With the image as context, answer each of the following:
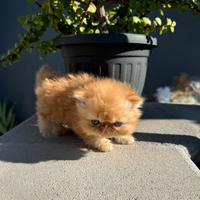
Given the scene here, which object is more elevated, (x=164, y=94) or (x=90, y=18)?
(x=90, y=18)

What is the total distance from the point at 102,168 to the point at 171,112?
128 cm

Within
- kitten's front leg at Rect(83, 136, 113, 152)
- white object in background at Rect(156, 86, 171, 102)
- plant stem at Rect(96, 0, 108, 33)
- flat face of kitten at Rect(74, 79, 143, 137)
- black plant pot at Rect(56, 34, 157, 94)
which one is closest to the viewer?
flat face of kitten at Rect(74, 79, 143, 137)

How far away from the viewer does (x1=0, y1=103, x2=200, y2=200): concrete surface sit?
4.04ft

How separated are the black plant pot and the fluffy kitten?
0.24 meters

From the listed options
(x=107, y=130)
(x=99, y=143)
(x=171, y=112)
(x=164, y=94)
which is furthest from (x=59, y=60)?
(x=107, y=130)

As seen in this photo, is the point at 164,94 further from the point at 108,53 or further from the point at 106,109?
the point at 106,109

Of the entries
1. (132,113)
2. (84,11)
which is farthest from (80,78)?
(84,11)

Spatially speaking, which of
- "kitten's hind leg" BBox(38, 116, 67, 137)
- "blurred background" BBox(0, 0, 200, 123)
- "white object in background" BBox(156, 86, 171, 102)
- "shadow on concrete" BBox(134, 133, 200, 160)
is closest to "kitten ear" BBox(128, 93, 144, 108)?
"shadow on concrete" BBox(134, 133, 200, 160)

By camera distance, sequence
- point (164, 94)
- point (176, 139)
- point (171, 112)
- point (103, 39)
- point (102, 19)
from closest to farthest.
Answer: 1. point (176, 139)
2. point (103, 39)
3. point (102, 19)
4. point (171, 112)
5. point (164, 94)

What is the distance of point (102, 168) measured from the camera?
1.44 m

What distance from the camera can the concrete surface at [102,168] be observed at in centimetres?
123

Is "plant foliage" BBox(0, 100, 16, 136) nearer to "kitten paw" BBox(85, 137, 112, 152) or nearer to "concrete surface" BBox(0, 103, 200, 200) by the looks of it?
"concrete surface" BBox(0, 103, 200, 200)

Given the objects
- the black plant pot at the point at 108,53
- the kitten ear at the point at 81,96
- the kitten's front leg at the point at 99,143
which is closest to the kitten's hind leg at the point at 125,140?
the kitten's front leg at the point at 99,143

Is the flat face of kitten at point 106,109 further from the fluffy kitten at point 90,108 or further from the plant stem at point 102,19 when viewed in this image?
the plant stem at point 102,19
